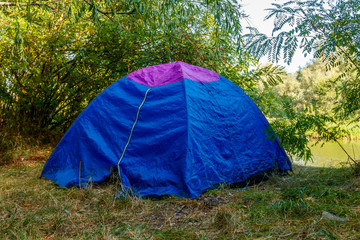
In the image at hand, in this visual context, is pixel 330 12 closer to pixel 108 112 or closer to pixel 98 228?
pixel 108 112

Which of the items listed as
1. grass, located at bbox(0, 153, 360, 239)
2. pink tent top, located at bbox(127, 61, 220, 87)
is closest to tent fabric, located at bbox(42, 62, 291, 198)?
pink tent top, located at bbox(127, 61, 220, 87)

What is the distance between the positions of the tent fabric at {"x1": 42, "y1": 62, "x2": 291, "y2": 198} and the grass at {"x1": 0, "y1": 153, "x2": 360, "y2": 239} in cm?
20

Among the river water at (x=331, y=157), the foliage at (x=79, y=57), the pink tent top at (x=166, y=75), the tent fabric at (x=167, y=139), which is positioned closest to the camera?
the tent fabric at (x=167, y=139)

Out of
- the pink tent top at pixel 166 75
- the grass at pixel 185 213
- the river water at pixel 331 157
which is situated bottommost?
the river water at pixel 331 157

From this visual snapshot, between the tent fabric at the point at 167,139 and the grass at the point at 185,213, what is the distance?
198mm

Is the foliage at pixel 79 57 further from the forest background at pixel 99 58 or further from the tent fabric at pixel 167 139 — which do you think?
the tent fabric at pixel 167 139

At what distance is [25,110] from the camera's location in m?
5.32

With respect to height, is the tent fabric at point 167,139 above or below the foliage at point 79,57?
below

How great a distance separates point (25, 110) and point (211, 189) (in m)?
4.06

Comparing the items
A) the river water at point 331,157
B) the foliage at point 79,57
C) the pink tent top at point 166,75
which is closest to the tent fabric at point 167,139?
the pink tent top at point 166,75

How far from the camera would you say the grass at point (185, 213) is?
6.37 ft

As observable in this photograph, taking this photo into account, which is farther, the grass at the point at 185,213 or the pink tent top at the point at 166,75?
the pink tent top at the point at 166,75

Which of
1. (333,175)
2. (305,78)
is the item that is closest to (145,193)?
(333,175)

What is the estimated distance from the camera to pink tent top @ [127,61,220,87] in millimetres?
3436
